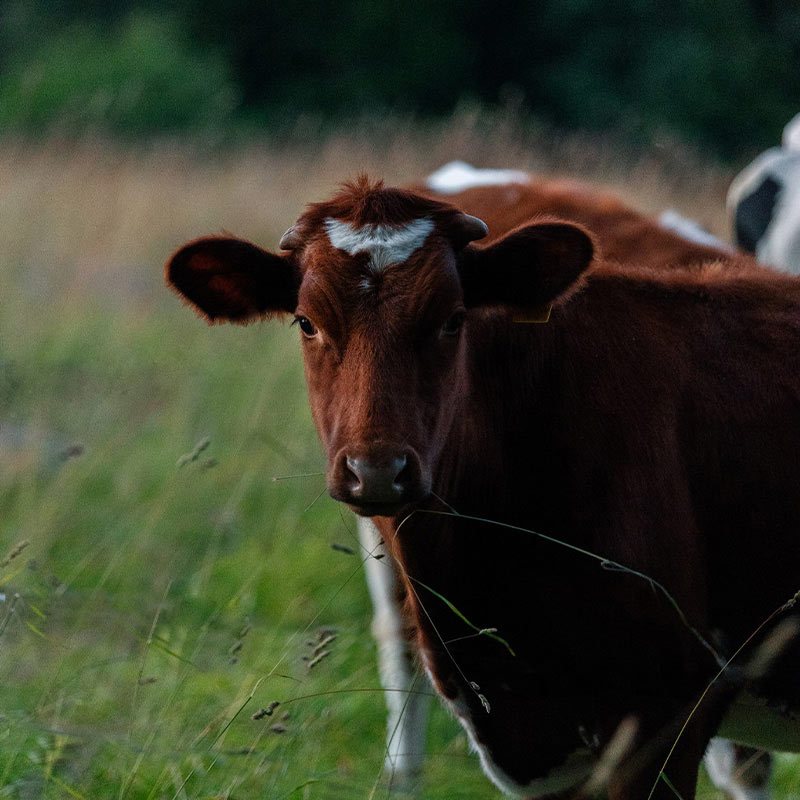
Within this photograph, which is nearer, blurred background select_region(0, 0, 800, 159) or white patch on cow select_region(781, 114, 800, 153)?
white patch on cow select_region(781, 114, 800, 153)

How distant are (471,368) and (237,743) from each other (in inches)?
57.0

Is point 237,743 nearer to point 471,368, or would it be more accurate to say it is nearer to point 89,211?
point 471,368

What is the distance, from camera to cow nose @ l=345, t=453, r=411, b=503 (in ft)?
8.71

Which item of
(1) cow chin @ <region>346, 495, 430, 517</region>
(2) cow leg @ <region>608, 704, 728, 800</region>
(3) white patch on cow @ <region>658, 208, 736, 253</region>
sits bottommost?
(2) cow leg @ <region>608, 704, 728, 800</region>

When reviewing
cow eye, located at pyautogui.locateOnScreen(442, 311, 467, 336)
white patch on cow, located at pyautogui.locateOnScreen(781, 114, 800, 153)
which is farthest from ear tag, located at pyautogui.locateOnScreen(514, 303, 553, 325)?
white patch on cow, located at pyautogui.locateOnScreen(781, 114, 800, 153)

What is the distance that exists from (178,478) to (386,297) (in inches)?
148

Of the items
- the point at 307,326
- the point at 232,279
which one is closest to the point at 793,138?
the point at 232,279

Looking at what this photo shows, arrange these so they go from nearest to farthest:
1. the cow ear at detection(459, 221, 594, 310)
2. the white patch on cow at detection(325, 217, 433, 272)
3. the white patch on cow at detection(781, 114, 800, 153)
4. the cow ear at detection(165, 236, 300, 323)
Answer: the white patch on cow at detection(325, 217, 433, 272) → the cow ear at detection(459, 221, 594, 310) → the cow ear at detection(165, 236, 300, 323) → the white patch on cow at detection(781, 114, 800, 153)

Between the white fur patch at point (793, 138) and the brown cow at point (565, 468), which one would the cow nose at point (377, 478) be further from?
the white fur patch at point (793, 138)

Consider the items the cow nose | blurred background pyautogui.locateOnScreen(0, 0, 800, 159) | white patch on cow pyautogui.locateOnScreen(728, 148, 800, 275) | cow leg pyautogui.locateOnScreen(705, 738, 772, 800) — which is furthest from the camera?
blurred background pyautogui.locateOnScreen(0, 0, 800, 159)

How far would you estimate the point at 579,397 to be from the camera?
10.7ft

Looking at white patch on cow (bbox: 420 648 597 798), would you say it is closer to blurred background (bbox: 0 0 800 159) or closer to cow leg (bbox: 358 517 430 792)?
cow leg (bbox: 358 517 430 792)

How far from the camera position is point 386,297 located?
2.92m

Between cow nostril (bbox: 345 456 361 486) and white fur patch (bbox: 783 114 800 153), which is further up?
cow nostril (bbox: 345 456 361 486)
